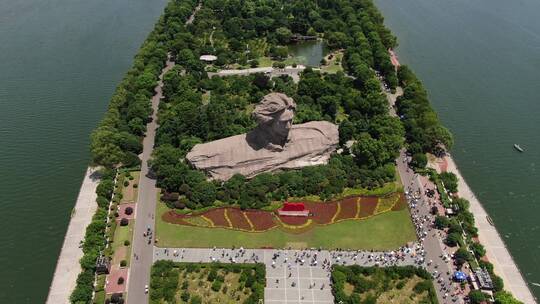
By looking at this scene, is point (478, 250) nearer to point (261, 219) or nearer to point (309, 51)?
point (261, 219)

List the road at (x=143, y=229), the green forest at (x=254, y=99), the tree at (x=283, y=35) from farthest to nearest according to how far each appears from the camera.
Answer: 1. the tree at (x=283, y=35)
2. the green forest at (x=254, y=99)
3. the road at (x=143, y=229)

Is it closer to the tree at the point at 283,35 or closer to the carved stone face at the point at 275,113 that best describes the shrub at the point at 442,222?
the carved stone face at the point at 275,113

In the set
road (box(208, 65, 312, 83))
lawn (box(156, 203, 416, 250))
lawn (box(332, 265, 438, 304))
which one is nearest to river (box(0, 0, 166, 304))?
lawn (box(156, 203, 416, 250))

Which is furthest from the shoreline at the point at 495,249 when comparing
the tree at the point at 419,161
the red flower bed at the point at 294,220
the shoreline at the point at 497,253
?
the red flower bed at the point at 294,220

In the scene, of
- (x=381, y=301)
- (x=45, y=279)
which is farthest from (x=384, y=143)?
(x=45, y=279)

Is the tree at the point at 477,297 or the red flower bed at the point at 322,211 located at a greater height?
the red flower bed at the point at 322,211

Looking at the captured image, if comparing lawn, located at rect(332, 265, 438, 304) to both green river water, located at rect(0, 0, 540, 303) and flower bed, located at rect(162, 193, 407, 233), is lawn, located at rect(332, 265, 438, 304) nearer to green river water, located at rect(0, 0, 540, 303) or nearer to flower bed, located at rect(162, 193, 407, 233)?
flower bed, located at rect(162, 193, 407, 233)
